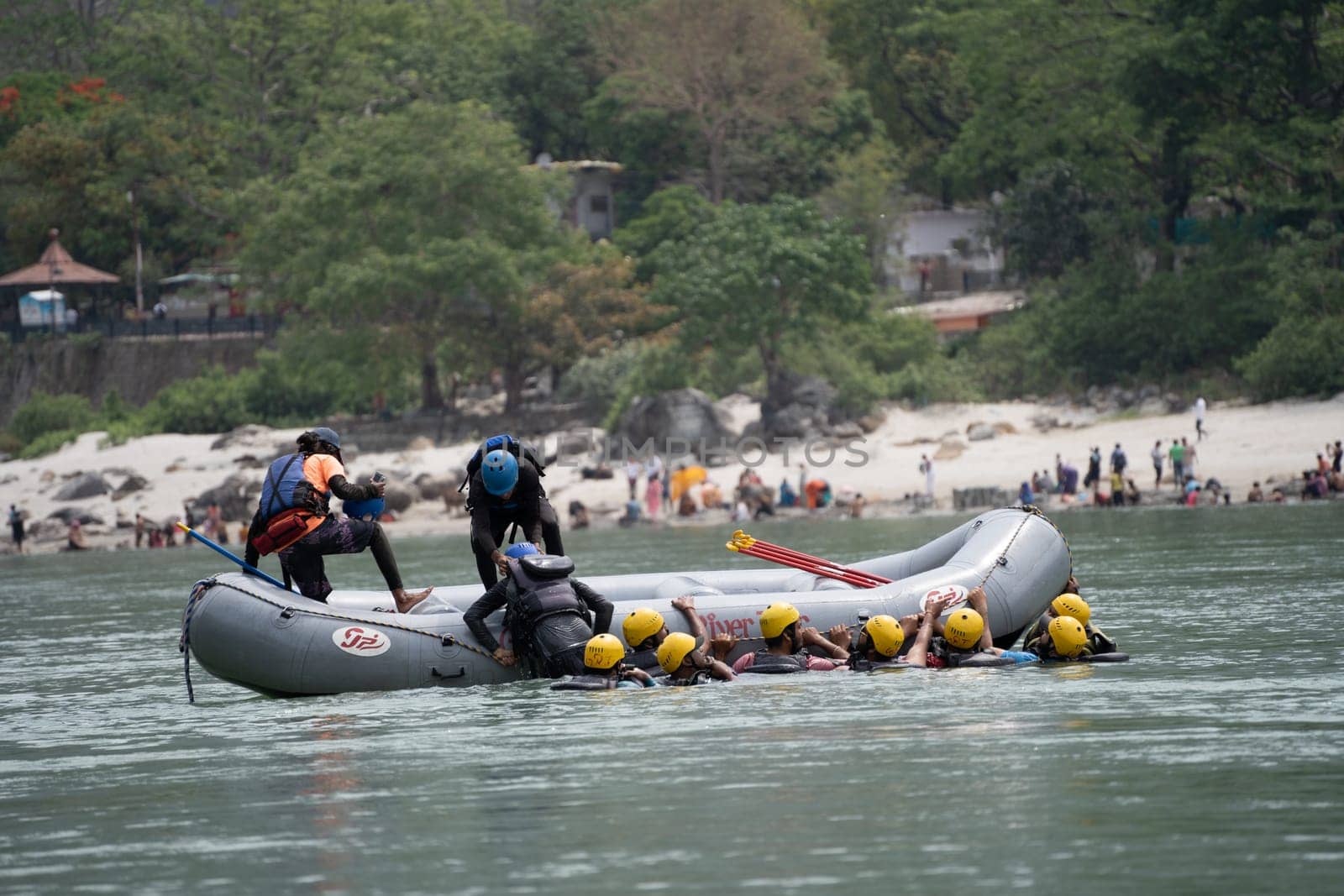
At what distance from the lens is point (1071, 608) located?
14883 mm

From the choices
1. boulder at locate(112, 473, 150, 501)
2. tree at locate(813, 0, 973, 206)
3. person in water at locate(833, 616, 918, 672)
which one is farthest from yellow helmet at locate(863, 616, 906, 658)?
tree at locate(813, 0, 973, 206)

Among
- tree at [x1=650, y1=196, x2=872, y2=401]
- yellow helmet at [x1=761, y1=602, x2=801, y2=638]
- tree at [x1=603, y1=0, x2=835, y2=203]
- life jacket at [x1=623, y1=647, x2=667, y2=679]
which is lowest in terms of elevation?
life jacket at [x1=623, y1=647, x2=667, y2=679]

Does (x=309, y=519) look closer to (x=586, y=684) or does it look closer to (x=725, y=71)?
(x=586, y=684)

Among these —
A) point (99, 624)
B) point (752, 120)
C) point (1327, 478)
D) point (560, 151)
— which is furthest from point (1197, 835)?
point (560, 151)

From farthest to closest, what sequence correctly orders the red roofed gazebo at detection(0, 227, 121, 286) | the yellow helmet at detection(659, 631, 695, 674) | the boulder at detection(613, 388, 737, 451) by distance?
the red roofed gazebo at detection(0, 227, 121, 286)
the boulder at detection(613, 388, 737, 451)
the yellow helmet at detection(659, 631, 695, 674)

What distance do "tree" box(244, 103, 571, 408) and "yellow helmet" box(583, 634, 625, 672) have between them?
36486mm

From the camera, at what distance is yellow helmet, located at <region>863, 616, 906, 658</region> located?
1412 centimetres

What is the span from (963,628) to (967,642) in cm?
11

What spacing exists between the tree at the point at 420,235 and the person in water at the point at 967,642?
36029 mm

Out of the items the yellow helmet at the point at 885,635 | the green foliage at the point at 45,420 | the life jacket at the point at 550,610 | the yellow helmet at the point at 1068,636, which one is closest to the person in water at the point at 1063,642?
the yellow helmet at the point at 1068,636

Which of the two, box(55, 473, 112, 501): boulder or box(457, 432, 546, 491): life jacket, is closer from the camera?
box(457, 432, 546, 491): life jacket

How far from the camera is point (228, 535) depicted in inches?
1727

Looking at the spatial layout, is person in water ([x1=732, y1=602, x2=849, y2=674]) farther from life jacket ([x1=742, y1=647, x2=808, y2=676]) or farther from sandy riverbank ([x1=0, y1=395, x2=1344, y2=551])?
sandy riverbank ([x1=0, y1=395, x2=1344, y2=551])

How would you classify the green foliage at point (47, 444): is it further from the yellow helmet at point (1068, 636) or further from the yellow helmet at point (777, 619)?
the yellow helmet at point (1068, 636)
